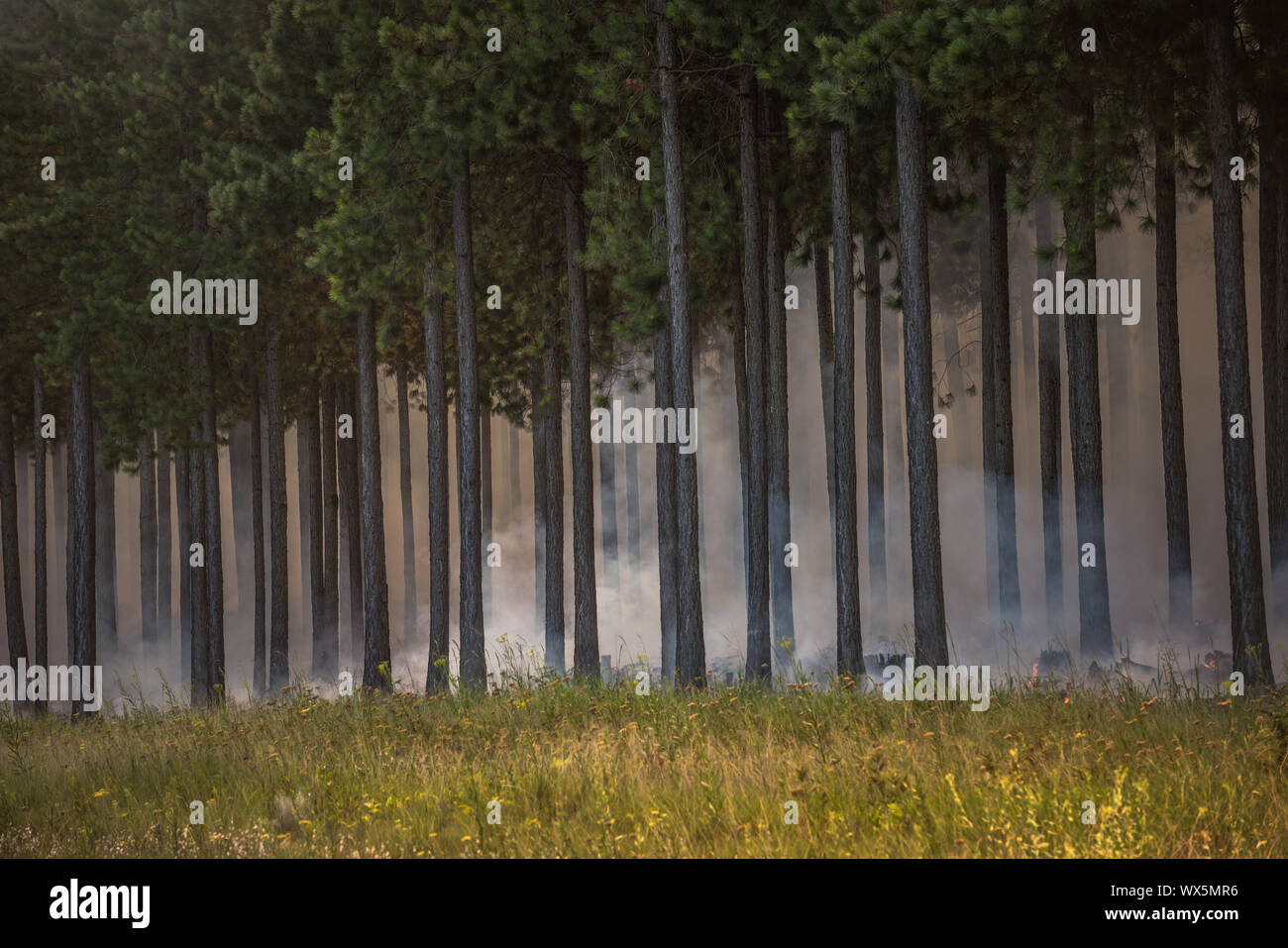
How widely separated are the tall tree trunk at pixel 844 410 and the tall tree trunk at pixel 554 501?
680cm

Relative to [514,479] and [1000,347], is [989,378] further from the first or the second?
[514,479]

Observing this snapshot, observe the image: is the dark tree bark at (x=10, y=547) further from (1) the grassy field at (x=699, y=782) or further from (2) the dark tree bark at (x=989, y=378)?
(2) the dark tree bark at (x=989, y=378)

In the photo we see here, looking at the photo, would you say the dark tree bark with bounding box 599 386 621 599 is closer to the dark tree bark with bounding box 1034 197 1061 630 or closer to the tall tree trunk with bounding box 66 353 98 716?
the tall tree trunk with bounding box 66 353 98 716

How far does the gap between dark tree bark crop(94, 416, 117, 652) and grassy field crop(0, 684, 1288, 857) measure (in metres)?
19.8

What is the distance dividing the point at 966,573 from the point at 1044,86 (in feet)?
65.5

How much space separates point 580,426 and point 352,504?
11151 millimetres

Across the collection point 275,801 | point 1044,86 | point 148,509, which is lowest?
point 275,801

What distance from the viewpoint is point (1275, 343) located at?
16.5 m

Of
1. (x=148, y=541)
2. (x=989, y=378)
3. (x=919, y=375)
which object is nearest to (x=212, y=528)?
(x=148, y=541)

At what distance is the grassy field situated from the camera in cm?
620

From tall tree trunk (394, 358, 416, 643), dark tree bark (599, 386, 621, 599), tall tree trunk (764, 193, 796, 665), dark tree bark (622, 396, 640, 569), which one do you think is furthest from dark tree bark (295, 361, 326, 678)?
tall tree trunk (764, 193, 796, 665)
